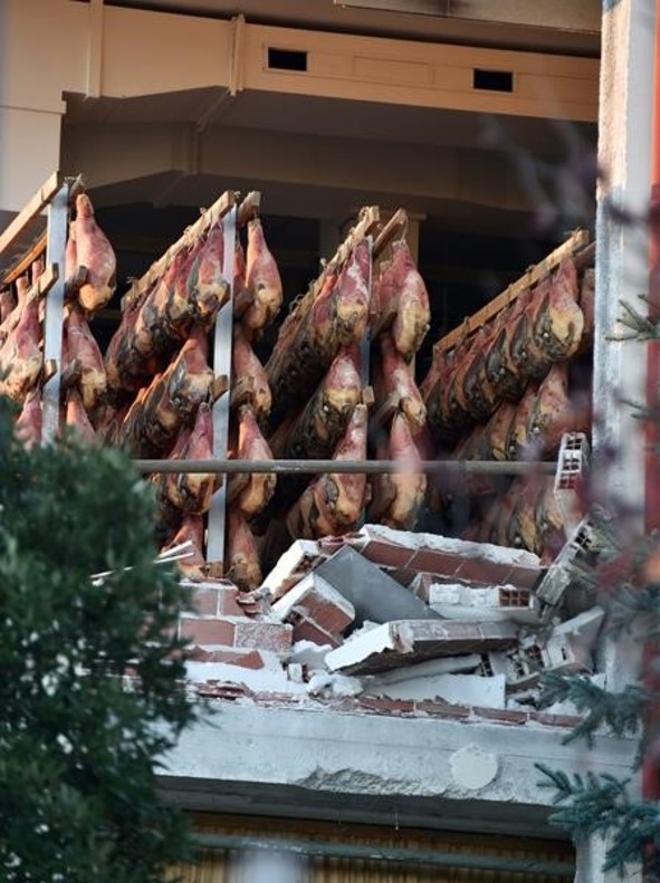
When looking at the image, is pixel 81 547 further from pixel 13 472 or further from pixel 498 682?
pixel 498 682

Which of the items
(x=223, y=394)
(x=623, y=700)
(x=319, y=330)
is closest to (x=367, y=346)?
(x=319, y=330)

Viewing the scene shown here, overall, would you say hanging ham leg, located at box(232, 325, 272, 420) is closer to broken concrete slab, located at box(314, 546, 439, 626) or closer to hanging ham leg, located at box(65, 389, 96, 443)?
hanging ham leg, located at box(65, 389, 96, 443)

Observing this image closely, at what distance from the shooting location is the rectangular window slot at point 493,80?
57.6 ft

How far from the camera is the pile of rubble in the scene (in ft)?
38.1

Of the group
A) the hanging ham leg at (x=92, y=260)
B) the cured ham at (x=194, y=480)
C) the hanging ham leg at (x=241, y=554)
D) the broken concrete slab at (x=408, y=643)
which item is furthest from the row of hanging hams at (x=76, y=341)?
the broken concrete slab at (x=408, y=643)

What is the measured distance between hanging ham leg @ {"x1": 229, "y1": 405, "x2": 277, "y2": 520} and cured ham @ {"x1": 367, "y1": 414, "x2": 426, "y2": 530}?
0.53 meters

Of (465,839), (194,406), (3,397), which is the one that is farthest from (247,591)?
(3,397)

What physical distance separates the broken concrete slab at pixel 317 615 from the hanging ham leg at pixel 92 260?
2627 millimetres

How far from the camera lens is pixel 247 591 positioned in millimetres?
13234

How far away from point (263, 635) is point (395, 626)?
22.4 inches

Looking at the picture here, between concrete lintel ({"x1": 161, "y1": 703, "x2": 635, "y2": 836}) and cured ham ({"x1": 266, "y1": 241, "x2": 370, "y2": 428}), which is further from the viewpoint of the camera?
cured ham ({"x1": 266, "y1": 241, "x2": 370, "y2": 428})

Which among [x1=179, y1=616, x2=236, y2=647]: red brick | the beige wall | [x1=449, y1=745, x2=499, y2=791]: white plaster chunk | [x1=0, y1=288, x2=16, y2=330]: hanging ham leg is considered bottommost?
[x1=449, y1=745, x2=499, y2=791]: white plaster chunk

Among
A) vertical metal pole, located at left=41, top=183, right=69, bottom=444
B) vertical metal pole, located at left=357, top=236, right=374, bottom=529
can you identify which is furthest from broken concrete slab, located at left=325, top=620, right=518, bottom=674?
vertical metal pole, located at left=41, top=183, right=69, bottom=444

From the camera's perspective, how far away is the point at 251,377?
13.8m
